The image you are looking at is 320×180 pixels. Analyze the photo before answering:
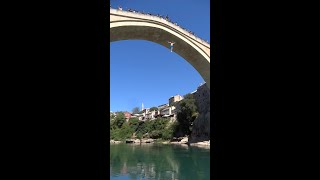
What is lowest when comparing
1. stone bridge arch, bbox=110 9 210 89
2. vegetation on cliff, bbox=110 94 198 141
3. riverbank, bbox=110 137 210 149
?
riverbank, bbox=110 137 210 149

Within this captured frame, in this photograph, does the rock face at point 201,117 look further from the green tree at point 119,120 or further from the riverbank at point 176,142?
the green tree at point 119,120

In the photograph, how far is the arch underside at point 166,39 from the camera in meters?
10.6

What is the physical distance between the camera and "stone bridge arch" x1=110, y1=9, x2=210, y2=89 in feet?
33.7

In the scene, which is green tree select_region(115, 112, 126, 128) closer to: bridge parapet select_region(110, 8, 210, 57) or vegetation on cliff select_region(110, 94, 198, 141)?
vegetation on cliff select_region(110, 94, 198, 141)

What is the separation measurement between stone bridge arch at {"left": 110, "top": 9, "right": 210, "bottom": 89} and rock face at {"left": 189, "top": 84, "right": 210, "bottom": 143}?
21.7m

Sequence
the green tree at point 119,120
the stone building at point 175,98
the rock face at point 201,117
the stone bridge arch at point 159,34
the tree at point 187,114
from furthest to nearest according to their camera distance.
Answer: the stone building at point 175,98 < the green tree at point 119,120 < the tree at point 187,114 < the rock face at point 201,117 < the stone bridge arch at point 159,34

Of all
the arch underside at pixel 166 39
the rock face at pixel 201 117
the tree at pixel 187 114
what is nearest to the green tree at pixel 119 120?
the tree at pixel 187 114

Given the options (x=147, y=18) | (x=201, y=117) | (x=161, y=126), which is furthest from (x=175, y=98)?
(x=147, y=18)

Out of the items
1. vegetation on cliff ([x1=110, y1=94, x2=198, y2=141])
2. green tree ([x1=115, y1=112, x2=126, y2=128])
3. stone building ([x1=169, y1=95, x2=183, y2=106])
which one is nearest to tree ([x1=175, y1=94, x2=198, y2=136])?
vegetation on cliff ([x1=110, y1=94, x2=198, y2=141])
